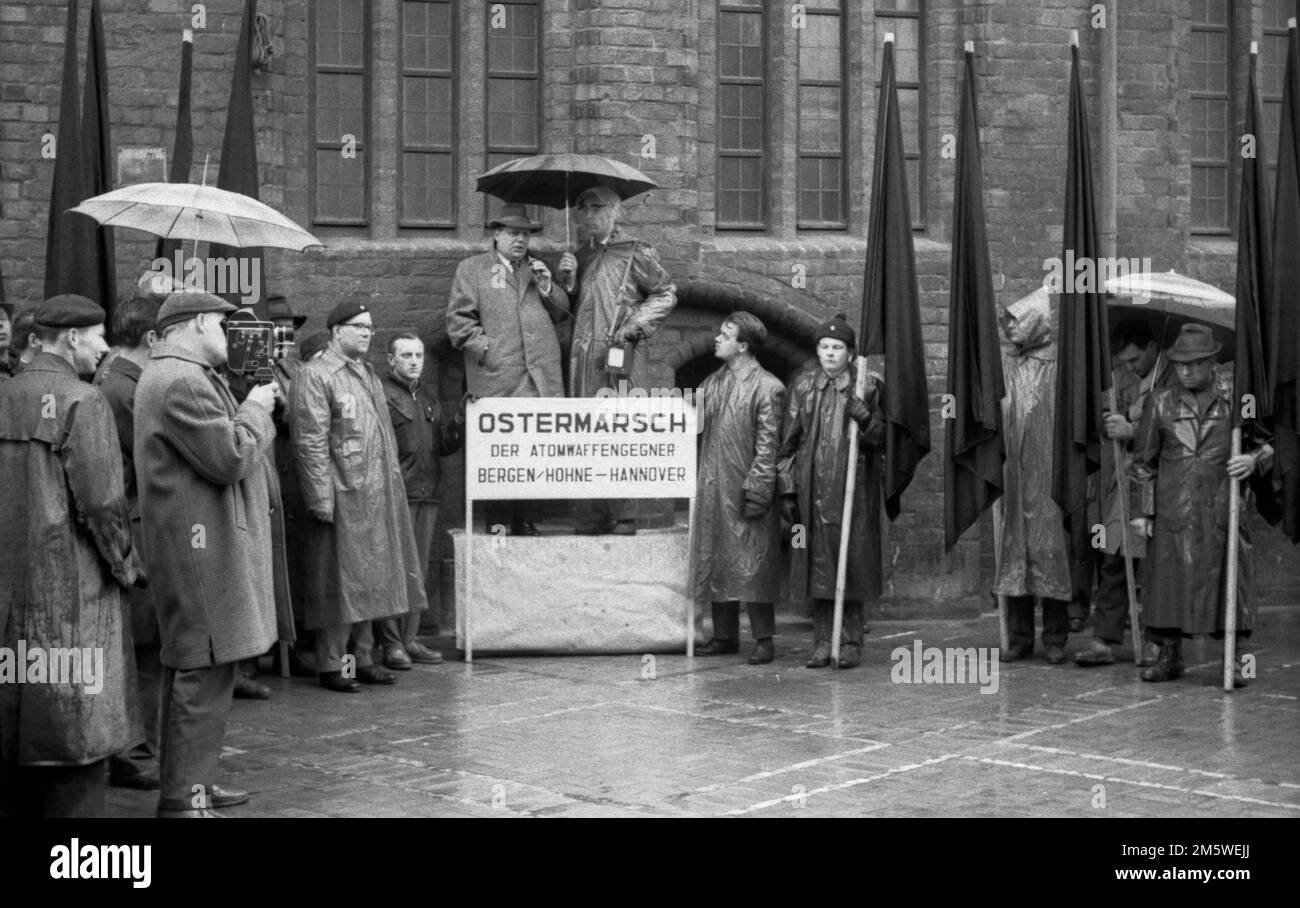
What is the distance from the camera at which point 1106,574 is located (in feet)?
41.8

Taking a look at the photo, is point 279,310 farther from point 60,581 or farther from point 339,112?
point 60,581

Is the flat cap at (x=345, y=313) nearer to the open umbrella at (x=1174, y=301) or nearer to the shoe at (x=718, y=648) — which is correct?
the shoe at (x=718, y=648)

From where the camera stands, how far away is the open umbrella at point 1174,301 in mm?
12984

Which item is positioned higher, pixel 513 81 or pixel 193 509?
pixel 513 81

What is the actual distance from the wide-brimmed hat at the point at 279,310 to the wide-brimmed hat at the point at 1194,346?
565 centimetres

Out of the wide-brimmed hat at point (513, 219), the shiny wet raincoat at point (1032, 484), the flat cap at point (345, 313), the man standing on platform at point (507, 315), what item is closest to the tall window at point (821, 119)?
the wide-brimmed hat at point (513, 219)

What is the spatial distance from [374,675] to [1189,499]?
5089mm

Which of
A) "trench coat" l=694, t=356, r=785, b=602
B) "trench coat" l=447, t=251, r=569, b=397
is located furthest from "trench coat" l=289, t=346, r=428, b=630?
"trench coat" l=694, t=356, r=785, b=602

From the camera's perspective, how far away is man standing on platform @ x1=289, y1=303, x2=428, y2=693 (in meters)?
11.6

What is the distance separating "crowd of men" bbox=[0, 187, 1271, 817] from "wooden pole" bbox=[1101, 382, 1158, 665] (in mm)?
50

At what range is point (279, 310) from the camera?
40.7ft

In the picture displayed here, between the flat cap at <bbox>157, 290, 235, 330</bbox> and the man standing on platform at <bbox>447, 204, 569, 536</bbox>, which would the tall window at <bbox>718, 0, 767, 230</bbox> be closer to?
the man standing on platform at <bbox>447, 204, 569, 536</bbox>

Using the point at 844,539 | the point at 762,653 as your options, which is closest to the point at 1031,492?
the point at 844,539

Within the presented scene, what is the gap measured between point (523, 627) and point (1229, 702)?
4.55 meters
